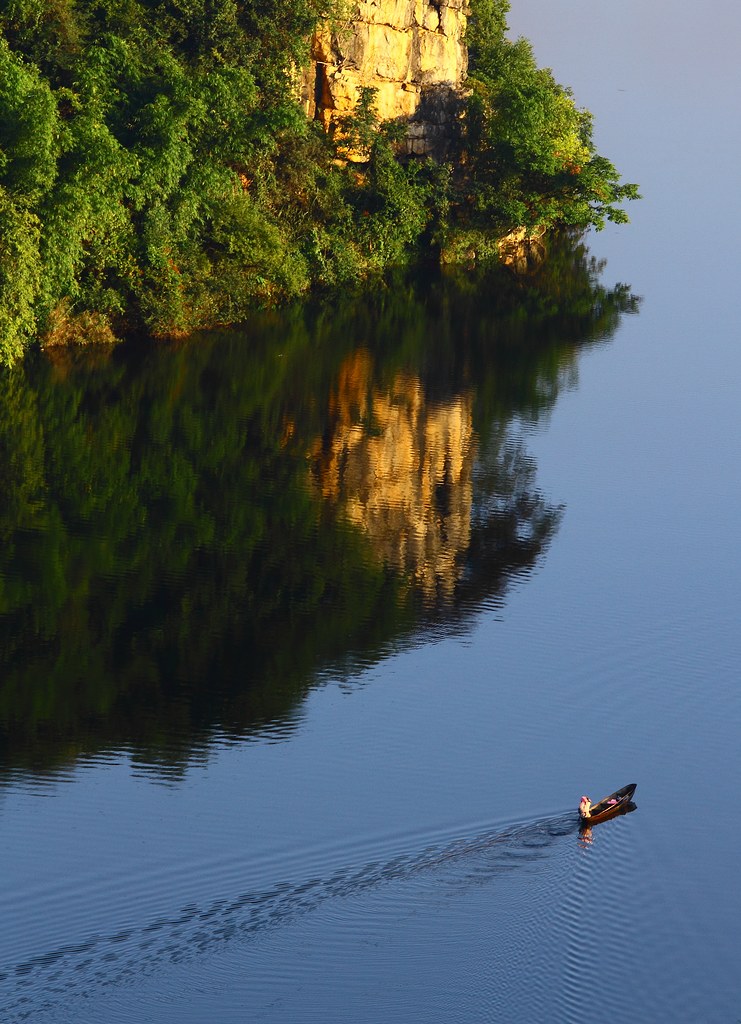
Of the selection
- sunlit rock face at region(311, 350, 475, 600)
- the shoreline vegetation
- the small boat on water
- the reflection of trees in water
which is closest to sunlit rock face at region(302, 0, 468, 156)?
the shoreline vegetation

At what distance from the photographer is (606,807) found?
69.1 ft

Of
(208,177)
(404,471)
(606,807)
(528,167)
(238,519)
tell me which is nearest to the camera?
(606,807)

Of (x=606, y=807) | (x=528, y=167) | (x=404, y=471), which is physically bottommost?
(x=606, y=807)

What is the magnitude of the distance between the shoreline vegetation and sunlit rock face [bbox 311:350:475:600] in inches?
281

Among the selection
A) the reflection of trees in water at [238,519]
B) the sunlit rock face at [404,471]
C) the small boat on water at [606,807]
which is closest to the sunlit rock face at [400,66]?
the reflection of trees in water at [238,519]

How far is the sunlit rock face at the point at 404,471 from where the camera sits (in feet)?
109

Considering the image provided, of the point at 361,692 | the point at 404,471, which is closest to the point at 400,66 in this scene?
the point at 404,471

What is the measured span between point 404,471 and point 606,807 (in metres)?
19.1

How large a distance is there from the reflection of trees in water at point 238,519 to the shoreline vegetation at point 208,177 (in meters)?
2.31

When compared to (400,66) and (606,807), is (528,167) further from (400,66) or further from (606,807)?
(606,807)

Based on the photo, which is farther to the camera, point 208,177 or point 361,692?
point 208,177

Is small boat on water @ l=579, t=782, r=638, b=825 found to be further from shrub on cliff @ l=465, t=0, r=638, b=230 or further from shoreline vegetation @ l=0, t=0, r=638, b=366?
shrub on cliff @ l=465, t=0, r=638, b=230

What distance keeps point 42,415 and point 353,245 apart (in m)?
24.9

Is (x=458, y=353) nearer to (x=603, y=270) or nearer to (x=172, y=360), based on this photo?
(x=172, y=360)
